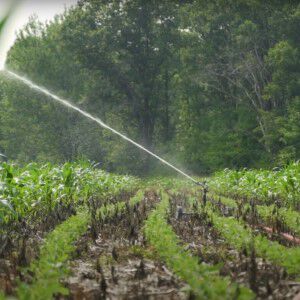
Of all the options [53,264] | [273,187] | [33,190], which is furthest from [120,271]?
[273,187]

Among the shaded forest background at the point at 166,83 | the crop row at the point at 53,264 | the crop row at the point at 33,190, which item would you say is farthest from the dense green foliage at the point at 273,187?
the shaded forest background at the point at 166,83

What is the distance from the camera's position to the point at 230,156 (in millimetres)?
31625

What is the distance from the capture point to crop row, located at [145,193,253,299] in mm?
2334

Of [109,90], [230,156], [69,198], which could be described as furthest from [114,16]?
[69,198]

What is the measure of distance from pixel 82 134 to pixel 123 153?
→ 6917 millimetres

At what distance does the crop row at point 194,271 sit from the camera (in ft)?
7.66

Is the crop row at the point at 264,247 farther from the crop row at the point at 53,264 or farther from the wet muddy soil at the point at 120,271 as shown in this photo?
the crop row at the point at 53,264

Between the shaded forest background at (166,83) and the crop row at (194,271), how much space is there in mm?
22051

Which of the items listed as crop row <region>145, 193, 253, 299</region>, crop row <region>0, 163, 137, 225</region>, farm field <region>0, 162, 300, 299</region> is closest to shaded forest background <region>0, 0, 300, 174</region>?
crop row <region>0, 163, 137, 225</region>

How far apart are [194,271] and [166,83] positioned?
39746 millimetres

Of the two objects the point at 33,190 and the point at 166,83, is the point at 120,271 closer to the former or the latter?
the point at 33,190

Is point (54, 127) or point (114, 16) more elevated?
point (114, 16)

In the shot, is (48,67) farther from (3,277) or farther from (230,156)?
(3,277)

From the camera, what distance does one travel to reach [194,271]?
115 inches
